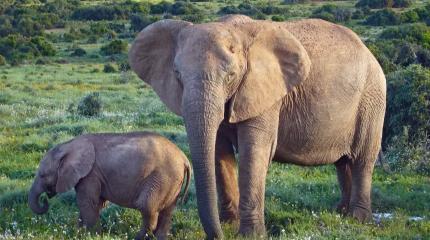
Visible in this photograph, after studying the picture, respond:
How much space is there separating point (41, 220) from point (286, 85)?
2990 mm

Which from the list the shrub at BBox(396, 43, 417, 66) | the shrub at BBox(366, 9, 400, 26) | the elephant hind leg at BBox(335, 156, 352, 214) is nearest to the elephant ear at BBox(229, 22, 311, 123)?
the elephant hind leg at BBox(335, 156, 352, 214)

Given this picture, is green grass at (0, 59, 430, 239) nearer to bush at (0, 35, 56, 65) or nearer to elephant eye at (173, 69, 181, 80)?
elephant eye at (173, 69, 181, 80)

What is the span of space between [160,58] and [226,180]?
1.46 meters

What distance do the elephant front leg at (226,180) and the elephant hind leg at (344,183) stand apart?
1.50 m

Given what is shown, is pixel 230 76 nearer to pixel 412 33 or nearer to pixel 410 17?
pixel 412 33

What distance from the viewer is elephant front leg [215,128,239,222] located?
8367 mm

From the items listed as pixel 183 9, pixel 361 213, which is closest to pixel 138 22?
pixel 183 9

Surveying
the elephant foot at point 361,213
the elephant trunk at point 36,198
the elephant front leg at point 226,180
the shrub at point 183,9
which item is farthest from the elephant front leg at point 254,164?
the shrub at point 183,9

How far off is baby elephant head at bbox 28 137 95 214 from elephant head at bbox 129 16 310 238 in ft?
3.03

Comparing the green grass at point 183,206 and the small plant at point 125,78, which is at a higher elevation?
the green grass at point 183,206

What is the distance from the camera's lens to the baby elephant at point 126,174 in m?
8.00

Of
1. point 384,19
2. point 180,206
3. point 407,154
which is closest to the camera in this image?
point 180,206

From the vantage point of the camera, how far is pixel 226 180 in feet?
28.2

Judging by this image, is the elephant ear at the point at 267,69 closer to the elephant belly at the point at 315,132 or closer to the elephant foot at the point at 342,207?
the elephant belly at the point at 315,132
